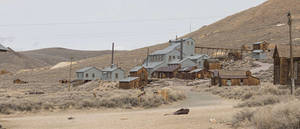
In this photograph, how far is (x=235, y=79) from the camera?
146ft

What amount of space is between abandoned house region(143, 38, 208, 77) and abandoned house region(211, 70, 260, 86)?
21.8 meters

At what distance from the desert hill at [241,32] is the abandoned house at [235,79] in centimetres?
4970

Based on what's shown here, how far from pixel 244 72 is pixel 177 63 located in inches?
908

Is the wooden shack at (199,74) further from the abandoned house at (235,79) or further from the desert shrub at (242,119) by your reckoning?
the desert shrub at (242,119)

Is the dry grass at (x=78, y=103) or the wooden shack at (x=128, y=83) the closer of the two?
the dry grass at (x=78, y=103)

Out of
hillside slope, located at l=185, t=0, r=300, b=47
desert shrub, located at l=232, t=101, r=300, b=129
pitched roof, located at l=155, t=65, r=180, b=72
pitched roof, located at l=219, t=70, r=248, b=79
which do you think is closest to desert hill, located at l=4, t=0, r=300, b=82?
hillside slope, located at l=185, t=0, r=300, b=47

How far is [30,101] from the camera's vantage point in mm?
22328

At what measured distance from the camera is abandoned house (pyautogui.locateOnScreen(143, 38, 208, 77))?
69.4 m

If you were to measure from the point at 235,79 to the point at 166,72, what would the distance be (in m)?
23.0

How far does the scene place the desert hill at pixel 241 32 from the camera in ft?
336

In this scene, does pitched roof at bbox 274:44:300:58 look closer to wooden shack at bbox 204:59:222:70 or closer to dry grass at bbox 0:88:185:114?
dry grass at bbox 0:88:185:114

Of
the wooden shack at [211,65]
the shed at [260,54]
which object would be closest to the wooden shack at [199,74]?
the wooden shack at [211,65]

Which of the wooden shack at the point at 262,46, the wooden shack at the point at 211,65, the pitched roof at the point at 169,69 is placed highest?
the wooden shack at the point at 262,46

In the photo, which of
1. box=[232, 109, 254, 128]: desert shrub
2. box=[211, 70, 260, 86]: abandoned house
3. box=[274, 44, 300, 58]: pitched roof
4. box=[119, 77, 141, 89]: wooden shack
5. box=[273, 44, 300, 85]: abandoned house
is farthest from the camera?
box=[119, 77, 141, 89]: wooden shack
